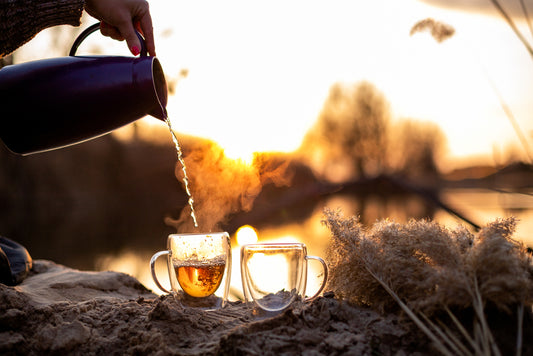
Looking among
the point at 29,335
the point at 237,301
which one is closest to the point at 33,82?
the point at 29,335

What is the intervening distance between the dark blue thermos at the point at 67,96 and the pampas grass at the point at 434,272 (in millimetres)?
864

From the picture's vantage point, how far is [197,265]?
1.59 metres

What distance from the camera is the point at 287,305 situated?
1.46m

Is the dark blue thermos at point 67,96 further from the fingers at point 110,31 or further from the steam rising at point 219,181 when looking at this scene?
the steam rising at point 219,181

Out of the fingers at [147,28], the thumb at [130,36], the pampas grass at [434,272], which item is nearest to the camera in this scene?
the pampas grass at [434,272]

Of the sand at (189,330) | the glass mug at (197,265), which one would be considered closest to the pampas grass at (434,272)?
the sand at (189,330)

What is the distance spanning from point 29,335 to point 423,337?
124cm

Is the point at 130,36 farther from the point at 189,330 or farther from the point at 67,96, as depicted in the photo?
the point at 189,330

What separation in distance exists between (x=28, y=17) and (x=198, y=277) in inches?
46.5

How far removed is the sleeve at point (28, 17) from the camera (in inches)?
62.2

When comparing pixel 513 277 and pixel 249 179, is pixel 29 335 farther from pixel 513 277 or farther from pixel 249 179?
pixel 249 179

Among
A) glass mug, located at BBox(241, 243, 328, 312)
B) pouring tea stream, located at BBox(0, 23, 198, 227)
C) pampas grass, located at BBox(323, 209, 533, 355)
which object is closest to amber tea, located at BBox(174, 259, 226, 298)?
glass mug, located at BBox(241, 243, 328, 312)

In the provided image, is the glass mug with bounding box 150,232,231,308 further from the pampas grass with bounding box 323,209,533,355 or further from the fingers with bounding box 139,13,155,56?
the fingers with bounding box 139,13,155,56

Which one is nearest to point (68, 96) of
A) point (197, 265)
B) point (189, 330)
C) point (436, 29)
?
point (197, 265)
